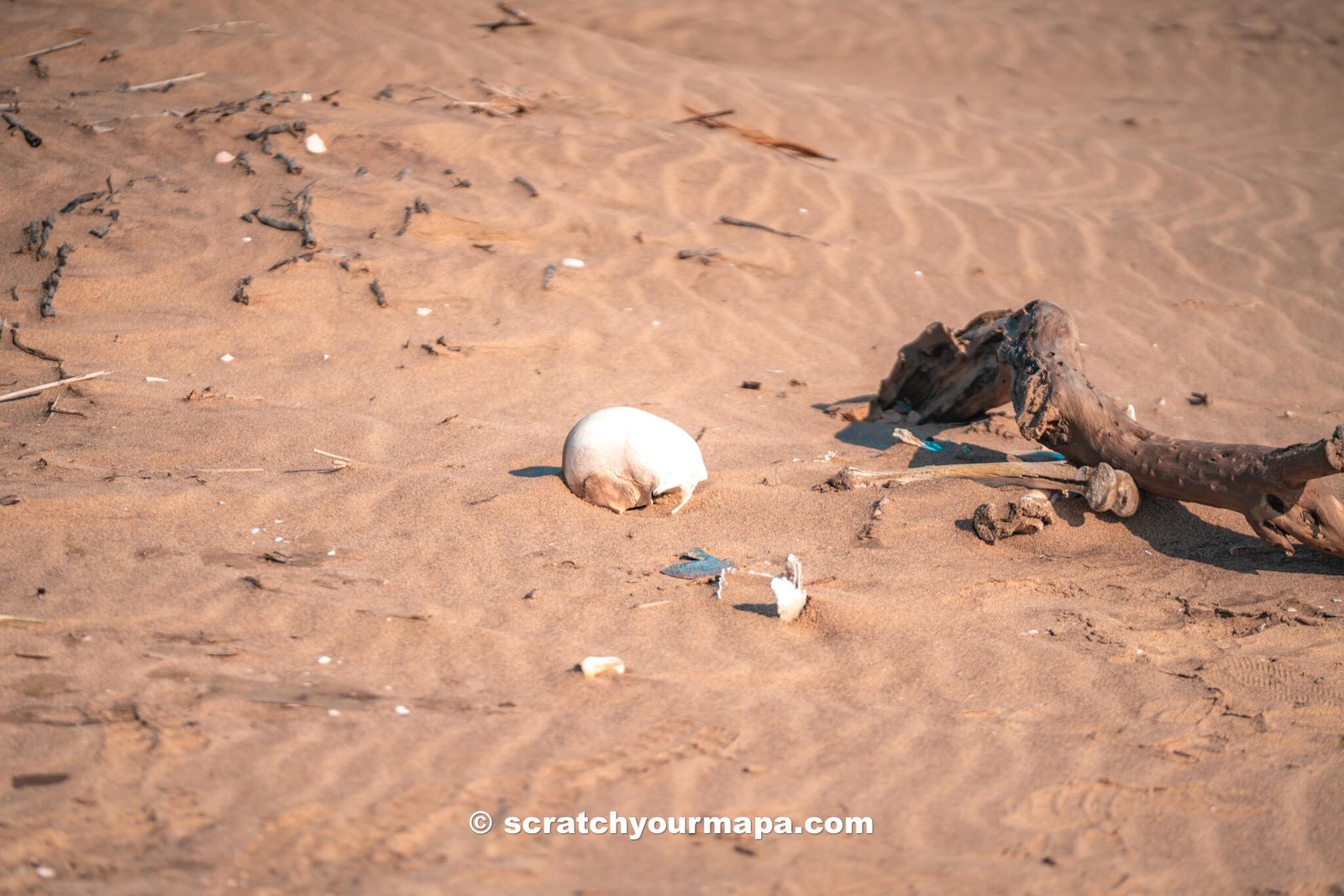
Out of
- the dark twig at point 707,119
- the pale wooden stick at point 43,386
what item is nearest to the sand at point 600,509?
the pale wooden stick at point 43,386

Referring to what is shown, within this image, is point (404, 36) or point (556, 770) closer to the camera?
point (556, 770)

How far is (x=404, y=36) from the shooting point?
7.99 metres

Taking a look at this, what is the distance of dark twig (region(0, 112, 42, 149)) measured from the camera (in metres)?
5.95

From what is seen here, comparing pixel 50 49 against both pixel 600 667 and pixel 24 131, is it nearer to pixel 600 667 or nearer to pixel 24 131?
pixel 24 131

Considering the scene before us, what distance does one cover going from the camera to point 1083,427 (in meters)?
3.83

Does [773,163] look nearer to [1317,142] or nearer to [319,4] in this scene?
[319,4]

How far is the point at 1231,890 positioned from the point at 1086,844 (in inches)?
10.7

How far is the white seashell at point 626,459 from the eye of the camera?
3549mm

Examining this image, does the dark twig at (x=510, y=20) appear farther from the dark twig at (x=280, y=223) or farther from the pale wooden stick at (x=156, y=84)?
the dark twig at (x=280, y=223)

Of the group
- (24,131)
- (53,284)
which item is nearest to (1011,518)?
(53,284)

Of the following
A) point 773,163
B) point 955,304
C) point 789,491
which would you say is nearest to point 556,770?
point 789,491

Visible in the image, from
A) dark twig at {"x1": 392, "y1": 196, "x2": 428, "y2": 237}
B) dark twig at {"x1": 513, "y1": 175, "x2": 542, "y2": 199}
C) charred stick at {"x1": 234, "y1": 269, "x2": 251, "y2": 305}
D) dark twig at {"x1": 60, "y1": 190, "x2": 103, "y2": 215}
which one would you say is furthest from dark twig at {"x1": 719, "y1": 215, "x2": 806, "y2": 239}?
dark twig at {"x1": 60, "y1": 190, "x2": 103, "y2": 215}

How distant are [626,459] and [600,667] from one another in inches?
43.3

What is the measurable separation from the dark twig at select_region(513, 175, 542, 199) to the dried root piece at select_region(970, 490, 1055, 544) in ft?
12.2
